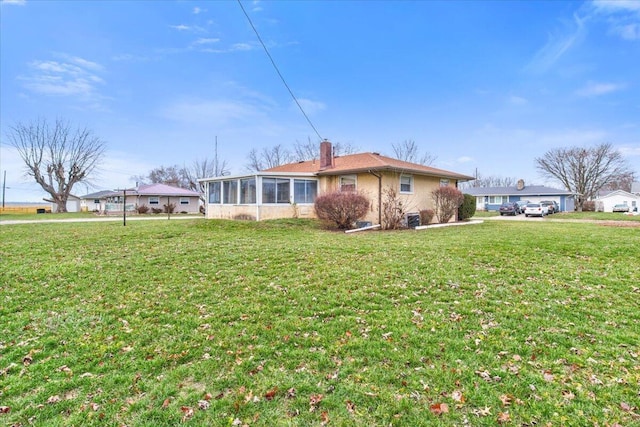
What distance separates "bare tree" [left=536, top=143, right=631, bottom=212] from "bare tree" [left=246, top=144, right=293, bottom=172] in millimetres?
35400

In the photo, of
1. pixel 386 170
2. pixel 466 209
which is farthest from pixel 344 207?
pixel 466 209

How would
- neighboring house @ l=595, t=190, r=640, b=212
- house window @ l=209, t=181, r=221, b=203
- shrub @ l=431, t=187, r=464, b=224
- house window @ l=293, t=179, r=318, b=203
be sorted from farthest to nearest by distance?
neighboring house @ l=595, t=190, r=640, b=212, house window @ l=209, t=181, r=221, b=203, house window @ l=293, t=179, r=318, b=203, shrub @ l=431, t=187, r=464, b=224

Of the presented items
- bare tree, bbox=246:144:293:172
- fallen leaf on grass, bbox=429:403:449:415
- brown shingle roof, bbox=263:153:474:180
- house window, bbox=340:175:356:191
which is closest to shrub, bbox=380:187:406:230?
brown shingle roof, bbox=263:153:474:180

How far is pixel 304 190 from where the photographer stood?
18000 millimetres

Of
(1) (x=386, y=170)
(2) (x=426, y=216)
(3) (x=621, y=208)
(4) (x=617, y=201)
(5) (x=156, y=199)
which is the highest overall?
A: (1) (x=386, y=170)

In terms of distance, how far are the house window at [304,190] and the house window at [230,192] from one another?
347cm

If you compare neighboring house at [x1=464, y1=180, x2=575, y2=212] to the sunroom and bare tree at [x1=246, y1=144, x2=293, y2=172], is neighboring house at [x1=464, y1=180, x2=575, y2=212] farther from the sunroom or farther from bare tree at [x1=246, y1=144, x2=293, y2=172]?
the sunroom

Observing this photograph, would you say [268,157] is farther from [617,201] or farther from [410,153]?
[617,201]

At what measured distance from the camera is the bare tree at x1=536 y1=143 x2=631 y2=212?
4044 centimetres

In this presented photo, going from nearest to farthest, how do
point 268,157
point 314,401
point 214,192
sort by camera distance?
1. point 314,401
2. point 214,192
3. point 268,157

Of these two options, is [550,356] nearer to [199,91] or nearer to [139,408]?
[139,408]

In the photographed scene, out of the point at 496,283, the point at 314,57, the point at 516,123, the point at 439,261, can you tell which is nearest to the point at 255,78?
the point at 314,57

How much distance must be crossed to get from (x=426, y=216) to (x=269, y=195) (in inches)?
329

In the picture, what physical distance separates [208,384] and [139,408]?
23.0 inches
